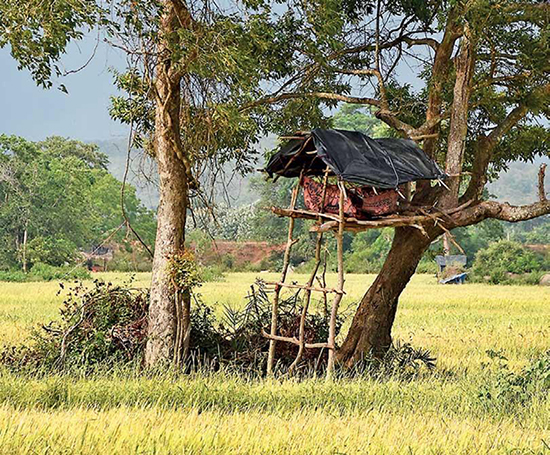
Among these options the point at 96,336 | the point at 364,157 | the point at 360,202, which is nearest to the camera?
the point at 364,157

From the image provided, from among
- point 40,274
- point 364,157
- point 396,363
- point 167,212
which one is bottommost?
point 396,363

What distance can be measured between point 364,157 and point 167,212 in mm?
2625

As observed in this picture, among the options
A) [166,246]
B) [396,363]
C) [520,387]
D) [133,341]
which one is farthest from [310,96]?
[520,387]

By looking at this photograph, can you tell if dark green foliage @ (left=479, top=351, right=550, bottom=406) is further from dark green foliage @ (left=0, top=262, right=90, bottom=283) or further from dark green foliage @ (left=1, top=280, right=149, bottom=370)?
dark green foliage @ (left=0, top=262, right=90, bottom=283)

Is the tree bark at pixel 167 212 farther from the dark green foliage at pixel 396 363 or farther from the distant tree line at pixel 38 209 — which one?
the distant tree line at pixel 38 209

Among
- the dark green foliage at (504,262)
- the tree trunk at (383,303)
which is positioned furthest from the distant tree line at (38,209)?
the tree trunk at (383,303)

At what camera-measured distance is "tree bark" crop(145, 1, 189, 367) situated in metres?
9.87

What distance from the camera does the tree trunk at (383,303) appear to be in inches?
433

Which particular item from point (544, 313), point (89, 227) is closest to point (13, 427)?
point (544, 313)

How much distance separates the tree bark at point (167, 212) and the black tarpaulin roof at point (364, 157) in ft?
4.41

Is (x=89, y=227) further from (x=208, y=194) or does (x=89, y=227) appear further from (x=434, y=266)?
(x=208, y=194)

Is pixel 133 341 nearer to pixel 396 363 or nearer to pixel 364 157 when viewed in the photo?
pixel 396 363

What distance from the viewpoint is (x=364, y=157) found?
9031 mm

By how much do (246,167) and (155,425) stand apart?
720cm
